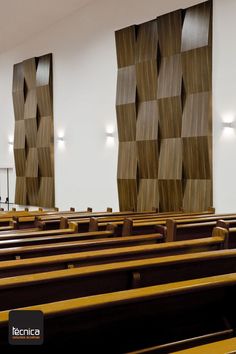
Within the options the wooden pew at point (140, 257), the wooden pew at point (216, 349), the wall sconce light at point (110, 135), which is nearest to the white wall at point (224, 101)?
the wall sconce light at point (110, 135)

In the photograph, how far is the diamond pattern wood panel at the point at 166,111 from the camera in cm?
473

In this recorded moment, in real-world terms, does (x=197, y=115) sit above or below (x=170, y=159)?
above

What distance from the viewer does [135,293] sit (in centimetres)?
115

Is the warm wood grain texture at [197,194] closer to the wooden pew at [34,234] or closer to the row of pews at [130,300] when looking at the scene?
the wooden pew at [34,234]

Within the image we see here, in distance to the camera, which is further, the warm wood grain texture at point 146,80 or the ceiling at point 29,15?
the ceiling at point 29,15

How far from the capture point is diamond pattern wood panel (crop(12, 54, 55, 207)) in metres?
7.27

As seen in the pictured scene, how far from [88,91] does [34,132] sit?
1.59 meters

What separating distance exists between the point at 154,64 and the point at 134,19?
2.47 ft

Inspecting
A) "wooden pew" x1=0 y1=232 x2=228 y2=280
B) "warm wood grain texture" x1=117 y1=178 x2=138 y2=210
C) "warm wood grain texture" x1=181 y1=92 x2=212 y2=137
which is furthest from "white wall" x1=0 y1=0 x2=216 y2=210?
"wooden pew" x1=0 y1=232 x2=228 y2=280

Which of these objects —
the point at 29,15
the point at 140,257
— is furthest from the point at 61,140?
the point at 140,257

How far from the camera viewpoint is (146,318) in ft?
4.11

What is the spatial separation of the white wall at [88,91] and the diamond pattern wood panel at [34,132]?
165mm

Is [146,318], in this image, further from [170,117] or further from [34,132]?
[34,132]

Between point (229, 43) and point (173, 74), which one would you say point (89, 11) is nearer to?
point (173, 74)
